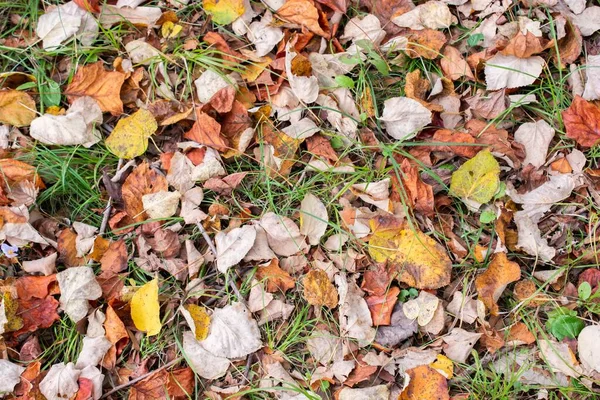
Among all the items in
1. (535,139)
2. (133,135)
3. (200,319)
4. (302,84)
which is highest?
(302,84)

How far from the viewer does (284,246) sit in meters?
2.39

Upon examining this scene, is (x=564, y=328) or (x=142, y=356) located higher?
(x=564, y=328)

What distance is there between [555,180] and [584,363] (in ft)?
2.30

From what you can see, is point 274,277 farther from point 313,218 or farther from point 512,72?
point 512,72

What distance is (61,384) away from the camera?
87.0 inches

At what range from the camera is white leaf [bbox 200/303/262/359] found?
225 cm

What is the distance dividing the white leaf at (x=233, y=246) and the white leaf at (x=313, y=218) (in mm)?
207

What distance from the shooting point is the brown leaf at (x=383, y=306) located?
229 cm

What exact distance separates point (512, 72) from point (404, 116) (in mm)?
493

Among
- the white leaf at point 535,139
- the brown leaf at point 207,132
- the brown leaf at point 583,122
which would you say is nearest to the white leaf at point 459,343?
the white leaf at point 535,139

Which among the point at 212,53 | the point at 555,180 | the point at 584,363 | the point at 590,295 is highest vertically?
the point at 212,53

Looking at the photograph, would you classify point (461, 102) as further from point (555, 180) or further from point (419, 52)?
point (555, 180)

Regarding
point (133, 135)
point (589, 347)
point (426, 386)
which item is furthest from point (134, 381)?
point (589, 347)

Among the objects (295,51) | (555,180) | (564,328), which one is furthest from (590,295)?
(295,51)
